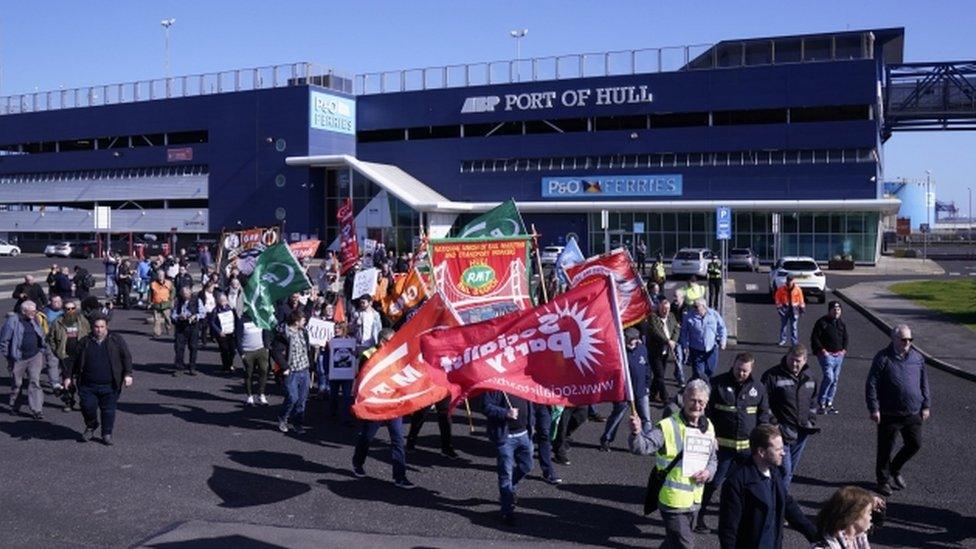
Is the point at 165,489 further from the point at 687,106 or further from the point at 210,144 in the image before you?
the point at 210,144

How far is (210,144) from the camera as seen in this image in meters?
64.4

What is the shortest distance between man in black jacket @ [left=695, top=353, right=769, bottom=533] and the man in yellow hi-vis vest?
4.35ft

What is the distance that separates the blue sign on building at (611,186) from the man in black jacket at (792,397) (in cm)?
4590

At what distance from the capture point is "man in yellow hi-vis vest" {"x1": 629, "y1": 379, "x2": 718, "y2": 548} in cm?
716

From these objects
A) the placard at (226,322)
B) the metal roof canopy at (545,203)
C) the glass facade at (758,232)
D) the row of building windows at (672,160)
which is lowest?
the placard at (226,322)

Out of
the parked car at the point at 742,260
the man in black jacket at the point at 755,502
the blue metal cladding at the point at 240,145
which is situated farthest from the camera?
the blue metal cladding at the point at 240,145

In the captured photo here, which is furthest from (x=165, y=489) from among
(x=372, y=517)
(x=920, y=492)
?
(x=920, y=492)

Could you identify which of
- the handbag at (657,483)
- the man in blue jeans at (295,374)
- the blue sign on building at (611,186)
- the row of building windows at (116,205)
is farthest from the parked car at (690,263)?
the handbag at (657,483)

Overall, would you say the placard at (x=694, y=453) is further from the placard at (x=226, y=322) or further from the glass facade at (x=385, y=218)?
the glass facade at (x=385, y=218)

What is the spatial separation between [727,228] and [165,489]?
18.2 m

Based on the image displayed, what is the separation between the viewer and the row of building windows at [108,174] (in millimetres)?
65775

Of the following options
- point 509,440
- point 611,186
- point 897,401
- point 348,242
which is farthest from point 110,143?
point 897,401

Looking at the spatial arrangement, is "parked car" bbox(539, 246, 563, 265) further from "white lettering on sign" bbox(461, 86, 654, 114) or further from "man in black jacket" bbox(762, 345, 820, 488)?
"man in black jacket" bbox(762, 345, 820, 488)

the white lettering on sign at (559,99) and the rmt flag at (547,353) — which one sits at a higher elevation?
the white lettering on sign at (559,99)
